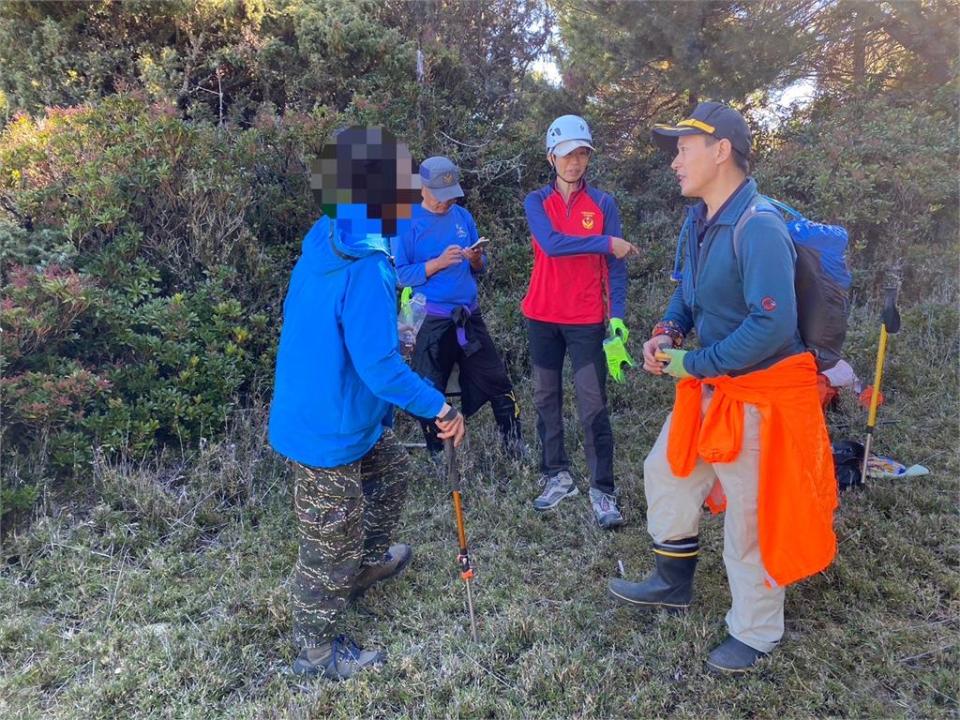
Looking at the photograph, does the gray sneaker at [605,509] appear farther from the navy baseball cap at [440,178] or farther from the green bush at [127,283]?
the green bush at [127,283]

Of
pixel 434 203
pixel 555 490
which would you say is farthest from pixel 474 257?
pixel 555 490

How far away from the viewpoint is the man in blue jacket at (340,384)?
2.56 meters

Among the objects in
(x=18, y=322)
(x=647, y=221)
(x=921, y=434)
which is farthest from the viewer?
(x=647, y=221)

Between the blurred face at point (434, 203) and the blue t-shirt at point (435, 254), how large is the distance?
24mm

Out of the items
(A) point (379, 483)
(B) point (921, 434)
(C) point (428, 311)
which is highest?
(C) point (428, 311)

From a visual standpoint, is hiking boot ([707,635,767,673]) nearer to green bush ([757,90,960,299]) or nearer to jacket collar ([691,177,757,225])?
jacket collar ([691,177,757,225])

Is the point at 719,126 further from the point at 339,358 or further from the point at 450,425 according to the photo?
the point at 339,358

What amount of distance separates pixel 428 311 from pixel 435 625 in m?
1.97

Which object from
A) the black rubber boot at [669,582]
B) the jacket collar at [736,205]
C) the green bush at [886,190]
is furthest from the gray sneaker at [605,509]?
the green bush at [886,190]

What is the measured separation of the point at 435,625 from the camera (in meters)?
3.20

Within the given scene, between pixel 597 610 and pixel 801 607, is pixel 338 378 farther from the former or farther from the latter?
pixel 801 607

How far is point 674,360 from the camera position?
9.14 feet

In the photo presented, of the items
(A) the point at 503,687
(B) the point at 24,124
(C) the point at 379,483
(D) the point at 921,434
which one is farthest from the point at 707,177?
(B) the point at 24,124

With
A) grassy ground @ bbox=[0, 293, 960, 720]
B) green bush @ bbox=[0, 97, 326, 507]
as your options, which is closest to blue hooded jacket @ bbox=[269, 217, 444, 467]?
grassy ground @ bbox=[0, 293, 960, 720]
